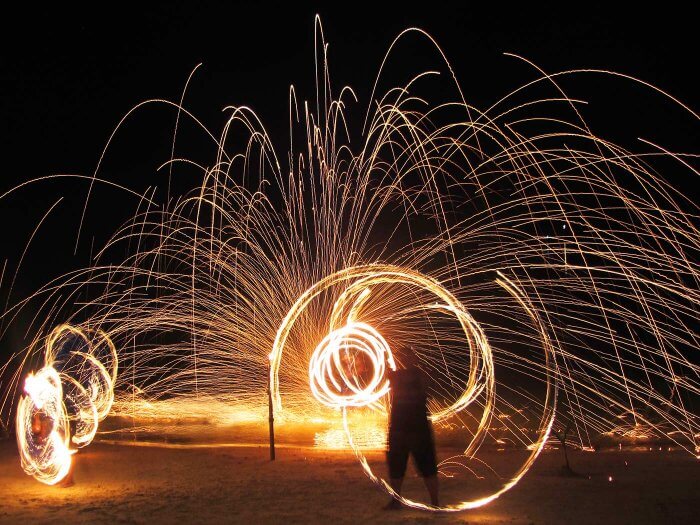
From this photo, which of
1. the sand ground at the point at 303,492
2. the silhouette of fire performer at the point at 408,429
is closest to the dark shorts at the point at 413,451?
the silhouette of fire performer at the point at 408,429

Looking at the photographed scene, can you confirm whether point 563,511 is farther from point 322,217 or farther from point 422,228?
point 422,228

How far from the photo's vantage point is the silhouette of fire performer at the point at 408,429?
6598 mm

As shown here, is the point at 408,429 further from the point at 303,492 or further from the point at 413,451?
the point at 303,492

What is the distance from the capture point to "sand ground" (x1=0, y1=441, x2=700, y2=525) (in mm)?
6285

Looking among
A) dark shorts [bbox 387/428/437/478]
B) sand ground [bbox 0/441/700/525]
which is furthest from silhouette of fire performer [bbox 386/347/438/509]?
sand ground [bbox 0/441/700/525]

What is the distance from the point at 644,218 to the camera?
10234mm

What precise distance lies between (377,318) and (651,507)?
7.90 metres

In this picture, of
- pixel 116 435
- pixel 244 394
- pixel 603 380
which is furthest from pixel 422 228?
pixel 116 435

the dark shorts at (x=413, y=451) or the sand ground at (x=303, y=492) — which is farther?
the dark shorts at (x=413, y=451)

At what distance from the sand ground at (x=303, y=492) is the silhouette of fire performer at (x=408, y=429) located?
0.41 m

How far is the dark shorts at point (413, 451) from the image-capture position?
6.58m

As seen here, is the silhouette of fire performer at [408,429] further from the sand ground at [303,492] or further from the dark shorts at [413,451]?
the sand ground at [303,492]

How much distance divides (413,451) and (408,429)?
0.72ft

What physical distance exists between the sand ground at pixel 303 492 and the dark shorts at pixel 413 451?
398 mm
